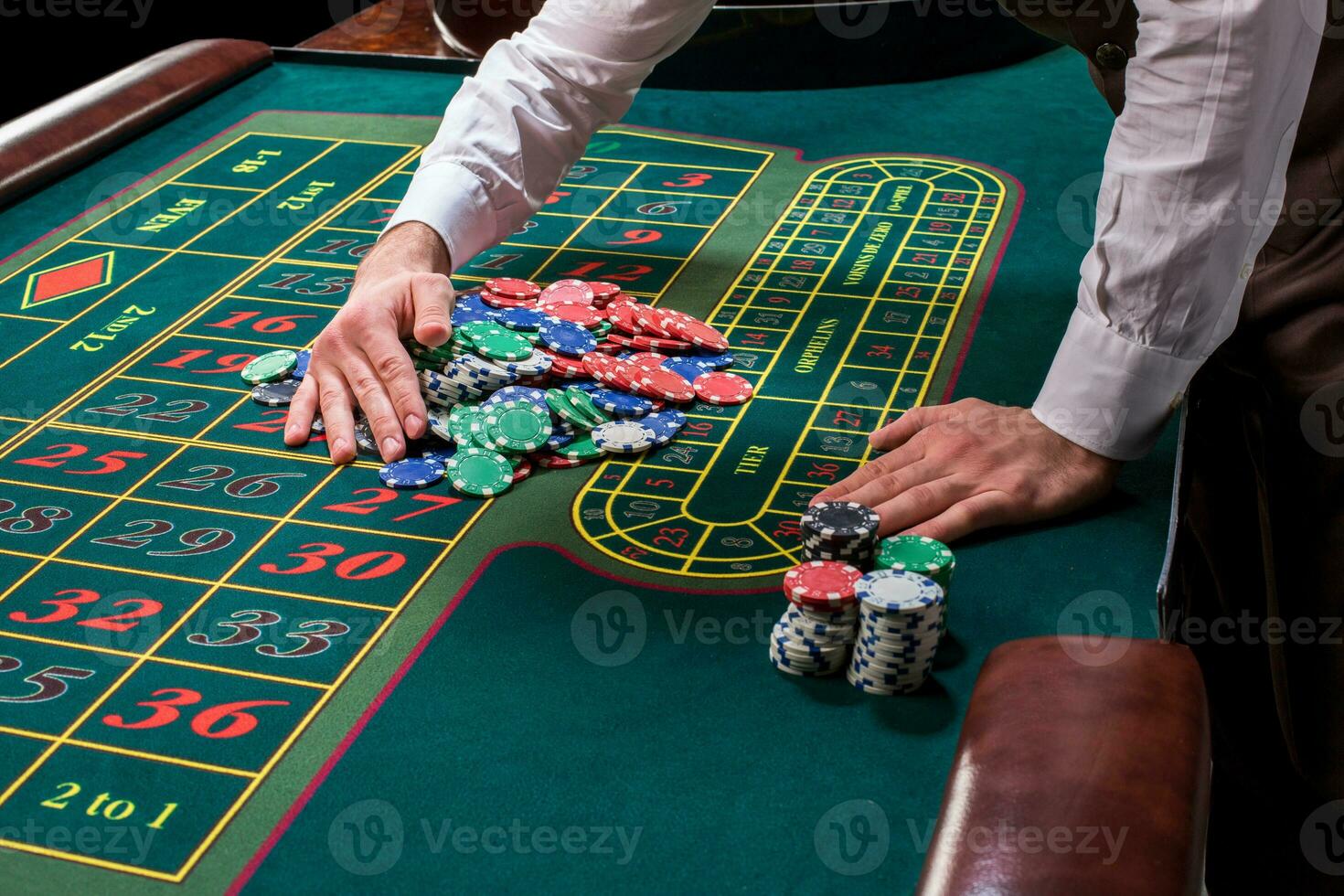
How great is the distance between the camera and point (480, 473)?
2.25 m

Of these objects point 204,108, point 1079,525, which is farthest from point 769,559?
point 204,108

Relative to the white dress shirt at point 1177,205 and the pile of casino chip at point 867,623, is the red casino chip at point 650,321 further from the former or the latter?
the pile of casino chip at point 867,623

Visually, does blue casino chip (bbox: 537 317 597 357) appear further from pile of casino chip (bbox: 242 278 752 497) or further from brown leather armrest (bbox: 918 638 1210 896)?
brown leather armrest (bbox: 918 638 1210 896)

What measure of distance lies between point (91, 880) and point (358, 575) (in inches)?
24.1

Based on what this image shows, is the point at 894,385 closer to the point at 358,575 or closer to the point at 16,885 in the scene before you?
the point at 358,575

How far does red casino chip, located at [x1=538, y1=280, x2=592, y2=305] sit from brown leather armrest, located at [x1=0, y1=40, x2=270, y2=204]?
4.90ft

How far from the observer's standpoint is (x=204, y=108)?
397cm

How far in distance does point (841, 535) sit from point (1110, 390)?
0.55 m

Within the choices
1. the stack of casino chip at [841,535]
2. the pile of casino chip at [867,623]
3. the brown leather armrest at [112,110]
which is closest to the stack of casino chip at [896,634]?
the pile of casino chip at [867,623]

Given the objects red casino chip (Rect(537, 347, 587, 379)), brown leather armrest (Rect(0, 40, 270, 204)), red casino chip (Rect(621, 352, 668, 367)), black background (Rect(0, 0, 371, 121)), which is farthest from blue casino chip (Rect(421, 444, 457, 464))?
black background (Rect(0, 0, 371, 121))

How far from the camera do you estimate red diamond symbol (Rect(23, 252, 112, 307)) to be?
297 cm

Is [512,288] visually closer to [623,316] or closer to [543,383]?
[623,316]

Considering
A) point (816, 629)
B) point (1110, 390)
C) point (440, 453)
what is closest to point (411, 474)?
point (440, 453)

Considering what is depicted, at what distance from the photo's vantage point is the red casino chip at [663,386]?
8.02ft
